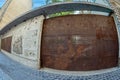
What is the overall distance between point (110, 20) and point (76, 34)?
109 mm

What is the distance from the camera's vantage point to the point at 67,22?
0.62 meters

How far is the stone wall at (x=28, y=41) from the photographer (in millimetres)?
650

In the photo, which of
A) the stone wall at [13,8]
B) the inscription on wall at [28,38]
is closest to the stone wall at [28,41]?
the inscription on wall at [28,38]

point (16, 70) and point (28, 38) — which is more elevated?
point (28, 38)

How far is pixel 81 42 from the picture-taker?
1.94 ft

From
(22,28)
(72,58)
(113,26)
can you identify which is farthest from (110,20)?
(22,28)

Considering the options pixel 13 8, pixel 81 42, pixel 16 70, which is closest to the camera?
pixel 81 42

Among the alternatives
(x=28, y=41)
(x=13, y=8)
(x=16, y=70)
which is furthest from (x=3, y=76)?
(x=13, y=8)

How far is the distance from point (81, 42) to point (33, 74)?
0.19 metres

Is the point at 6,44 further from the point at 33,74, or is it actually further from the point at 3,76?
the point at 33,74

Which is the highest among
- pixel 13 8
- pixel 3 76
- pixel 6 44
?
pixel 13 8

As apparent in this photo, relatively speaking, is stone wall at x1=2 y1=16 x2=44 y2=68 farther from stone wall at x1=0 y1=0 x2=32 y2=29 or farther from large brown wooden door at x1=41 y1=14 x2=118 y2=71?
stone wall at x1=0 y1=0 x2=32 y2=29

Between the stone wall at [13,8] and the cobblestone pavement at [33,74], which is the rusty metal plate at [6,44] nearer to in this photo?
the cobblestone pavement at [33,74]

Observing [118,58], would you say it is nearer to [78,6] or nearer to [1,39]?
[78,6]
